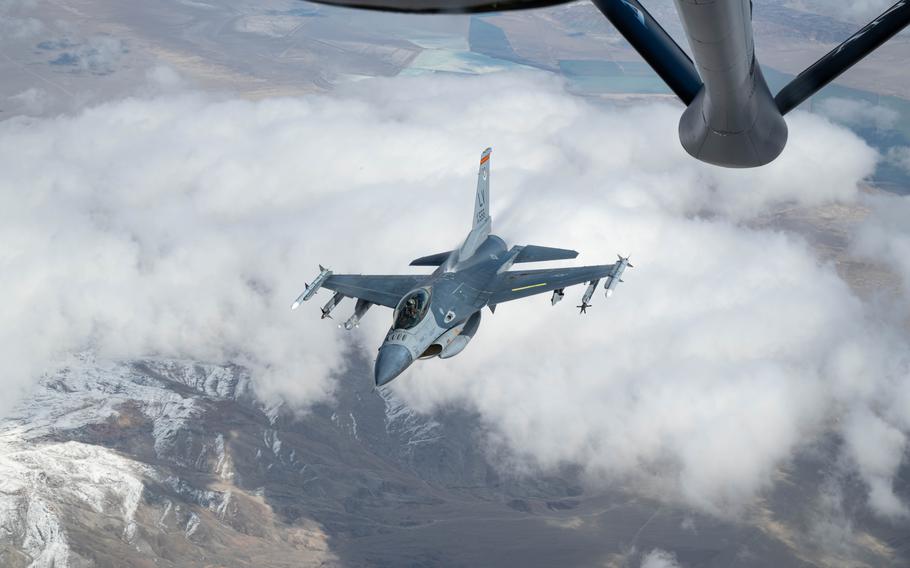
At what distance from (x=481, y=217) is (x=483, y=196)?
7.02ft

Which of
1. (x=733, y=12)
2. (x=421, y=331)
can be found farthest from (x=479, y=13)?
(x=421, y=331)

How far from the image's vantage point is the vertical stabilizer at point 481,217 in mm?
51975

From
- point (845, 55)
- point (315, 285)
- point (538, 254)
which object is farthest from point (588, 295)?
point (845, 55)

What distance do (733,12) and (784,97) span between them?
101 inches

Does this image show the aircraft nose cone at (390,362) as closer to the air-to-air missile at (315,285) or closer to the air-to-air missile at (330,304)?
the air-to-air missile at (330,304)

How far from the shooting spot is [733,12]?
5.78 metres

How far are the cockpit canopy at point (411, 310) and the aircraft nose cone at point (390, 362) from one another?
5.21 feet

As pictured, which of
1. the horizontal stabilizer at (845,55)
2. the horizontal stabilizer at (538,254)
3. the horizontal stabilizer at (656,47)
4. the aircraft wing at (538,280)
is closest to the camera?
the horizontal stabilizer at (845,55)

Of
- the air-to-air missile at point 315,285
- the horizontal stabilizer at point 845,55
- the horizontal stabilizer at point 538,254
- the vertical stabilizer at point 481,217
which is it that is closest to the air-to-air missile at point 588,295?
the horizontal stabilizer at point 538,254

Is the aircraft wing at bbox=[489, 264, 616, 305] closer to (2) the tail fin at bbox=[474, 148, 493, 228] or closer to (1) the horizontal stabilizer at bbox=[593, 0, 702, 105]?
(2) the tail fin at bbox=[474, 148, 493, 228]

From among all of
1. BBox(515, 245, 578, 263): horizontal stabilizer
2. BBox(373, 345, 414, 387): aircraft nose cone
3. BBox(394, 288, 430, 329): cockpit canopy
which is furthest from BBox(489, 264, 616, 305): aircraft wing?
BBox(373, 345, 414, 387): aircraft nose cone

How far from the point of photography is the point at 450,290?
4531cm

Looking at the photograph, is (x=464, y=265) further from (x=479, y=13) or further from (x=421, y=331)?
(x=479, y=13)

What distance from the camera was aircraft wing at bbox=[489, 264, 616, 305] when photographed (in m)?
47.7
